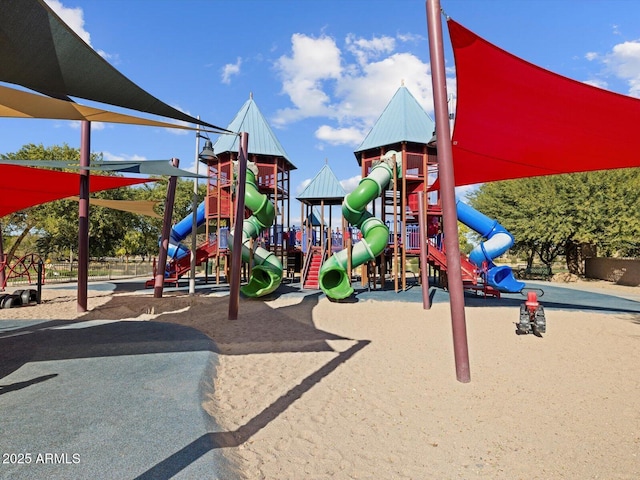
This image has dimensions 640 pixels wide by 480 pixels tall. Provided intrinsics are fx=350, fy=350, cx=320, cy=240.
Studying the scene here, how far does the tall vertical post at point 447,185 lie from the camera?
4.63m

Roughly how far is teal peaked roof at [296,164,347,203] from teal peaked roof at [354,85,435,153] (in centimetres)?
465

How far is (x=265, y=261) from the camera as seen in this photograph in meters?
13.0

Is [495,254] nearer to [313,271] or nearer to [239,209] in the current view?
[313,271]

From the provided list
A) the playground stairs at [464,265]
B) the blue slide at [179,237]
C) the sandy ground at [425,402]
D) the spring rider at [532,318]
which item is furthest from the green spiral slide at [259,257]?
the spring rider at [532,318]

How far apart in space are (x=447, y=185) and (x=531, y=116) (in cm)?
260

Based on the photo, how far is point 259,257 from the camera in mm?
12992

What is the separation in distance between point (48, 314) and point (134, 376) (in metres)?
6.94

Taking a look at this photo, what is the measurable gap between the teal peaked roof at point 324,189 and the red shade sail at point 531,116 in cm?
1374

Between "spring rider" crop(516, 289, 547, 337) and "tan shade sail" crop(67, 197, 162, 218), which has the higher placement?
"tan shade sail" crop(67, 197, 162, 218)

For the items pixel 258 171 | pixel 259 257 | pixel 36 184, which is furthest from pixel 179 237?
pixel 36 184

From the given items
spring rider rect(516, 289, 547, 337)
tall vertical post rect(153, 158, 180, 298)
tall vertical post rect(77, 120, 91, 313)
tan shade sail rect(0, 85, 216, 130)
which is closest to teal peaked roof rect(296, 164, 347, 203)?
tall vertical post rect(153, 158, 180, 298)

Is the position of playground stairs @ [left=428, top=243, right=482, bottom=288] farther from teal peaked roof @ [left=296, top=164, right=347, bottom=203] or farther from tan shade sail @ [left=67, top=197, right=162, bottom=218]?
tan shade sail @ [left=67, top=197, right=162, bottom=218]

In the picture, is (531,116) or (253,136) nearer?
(531,116)

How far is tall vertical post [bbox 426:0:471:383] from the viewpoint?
4.63 metres
